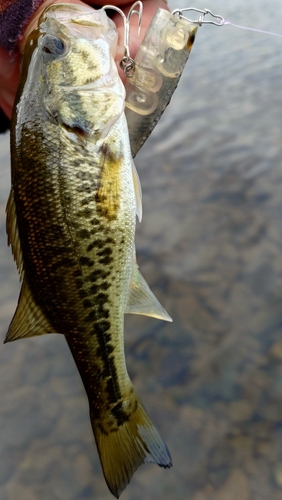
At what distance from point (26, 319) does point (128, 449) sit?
714mm

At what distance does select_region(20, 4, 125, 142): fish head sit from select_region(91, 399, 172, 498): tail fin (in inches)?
48.2

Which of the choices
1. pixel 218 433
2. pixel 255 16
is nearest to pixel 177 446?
pixel 218 433

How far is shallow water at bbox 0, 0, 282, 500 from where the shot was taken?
284cm

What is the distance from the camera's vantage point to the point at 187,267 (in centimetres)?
→ 411

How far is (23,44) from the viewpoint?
2.18m

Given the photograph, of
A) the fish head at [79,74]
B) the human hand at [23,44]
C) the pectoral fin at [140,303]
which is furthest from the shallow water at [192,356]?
the fish head at [79,74]

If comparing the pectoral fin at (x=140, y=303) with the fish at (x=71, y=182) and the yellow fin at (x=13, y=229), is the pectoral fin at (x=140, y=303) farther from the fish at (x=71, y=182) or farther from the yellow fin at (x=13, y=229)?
the yellow fin at (x=13, y=229)

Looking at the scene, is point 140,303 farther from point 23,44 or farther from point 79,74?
point 23,44

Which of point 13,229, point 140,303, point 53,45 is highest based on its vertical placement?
point 53,45

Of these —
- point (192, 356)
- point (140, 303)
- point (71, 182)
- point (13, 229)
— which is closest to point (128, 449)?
point (140, 303)

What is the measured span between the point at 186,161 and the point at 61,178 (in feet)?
12.6

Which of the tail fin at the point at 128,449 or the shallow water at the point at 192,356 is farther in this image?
the shallow water at the point at 192,356

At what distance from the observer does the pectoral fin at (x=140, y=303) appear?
1.98 metres

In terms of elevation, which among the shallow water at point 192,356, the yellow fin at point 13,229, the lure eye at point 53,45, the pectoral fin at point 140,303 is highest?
the lure eye at point 53,45
